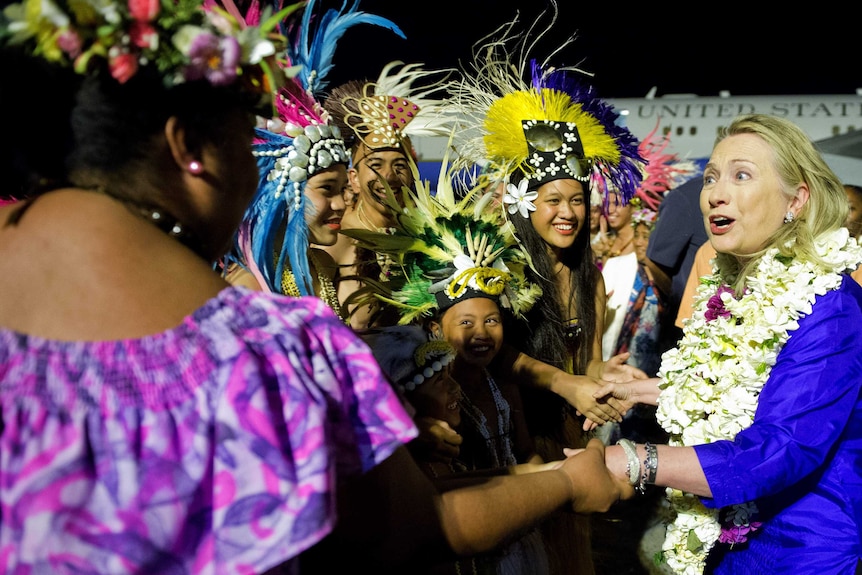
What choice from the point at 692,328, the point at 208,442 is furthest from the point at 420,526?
the point at 692,328

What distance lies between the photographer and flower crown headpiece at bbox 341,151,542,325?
340 cm

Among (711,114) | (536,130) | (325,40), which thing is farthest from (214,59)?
(711,114)

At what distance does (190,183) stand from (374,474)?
623mm

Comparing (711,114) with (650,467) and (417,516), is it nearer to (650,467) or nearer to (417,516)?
(650,467)

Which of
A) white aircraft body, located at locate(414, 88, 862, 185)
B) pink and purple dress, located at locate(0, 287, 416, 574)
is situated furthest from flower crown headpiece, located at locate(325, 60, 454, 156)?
white aircraft body, located at locate(414, 88, 862, 185)

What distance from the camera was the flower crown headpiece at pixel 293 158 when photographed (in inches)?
131

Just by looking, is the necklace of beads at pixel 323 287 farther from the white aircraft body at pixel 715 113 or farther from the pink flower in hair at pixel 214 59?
the white aircraft body at pixel 715 113

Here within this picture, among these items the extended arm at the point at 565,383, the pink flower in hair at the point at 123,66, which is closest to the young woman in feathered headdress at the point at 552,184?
the extended arm at the point at 565,383

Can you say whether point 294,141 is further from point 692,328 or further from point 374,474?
point 374,474

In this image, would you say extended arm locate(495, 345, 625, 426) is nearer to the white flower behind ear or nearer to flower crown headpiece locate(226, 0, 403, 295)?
the white flower behind ear

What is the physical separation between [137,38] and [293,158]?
228 cm

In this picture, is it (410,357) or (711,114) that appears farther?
(711,114)

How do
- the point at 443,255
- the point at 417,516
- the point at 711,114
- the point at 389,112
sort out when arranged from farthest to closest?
the point at 711,114 < the point at 389,112 < the point at 443,255 < the point at 417,516

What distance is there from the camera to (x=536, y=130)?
4.44m
